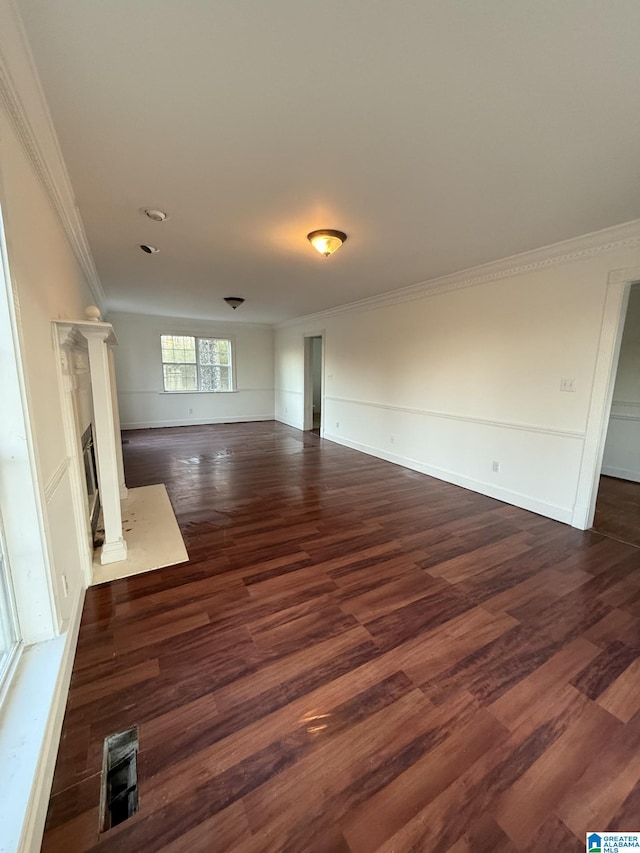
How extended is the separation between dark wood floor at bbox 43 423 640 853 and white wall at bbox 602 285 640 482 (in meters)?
2.25

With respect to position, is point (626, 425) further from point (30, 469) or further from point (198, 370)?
point (198, 370)

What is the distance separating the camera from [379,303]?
5180 mm

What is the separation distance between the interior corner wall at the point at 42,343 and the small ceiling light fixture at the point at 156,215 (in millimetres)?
591

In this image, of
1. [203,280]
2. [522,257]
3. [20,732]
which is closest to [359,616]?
[20,732]

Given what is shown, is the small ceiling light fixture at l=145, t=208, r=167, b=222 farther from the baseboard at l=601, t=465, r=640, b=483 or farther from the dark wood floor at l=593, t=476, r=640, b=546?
the baseboard at l=601, t=465, r=640, b=483

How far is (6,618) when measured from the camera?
1.32 metres

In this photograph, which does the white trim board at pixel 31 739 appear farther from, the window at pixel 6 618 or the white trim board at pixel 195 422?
the white trim board at pixel 195 422

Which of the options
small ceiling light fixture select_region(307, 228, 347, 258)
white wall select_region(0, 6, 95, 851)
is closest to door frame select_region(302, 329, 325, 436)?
small ceiling light fixture select_region(307, 228, 347, 258)

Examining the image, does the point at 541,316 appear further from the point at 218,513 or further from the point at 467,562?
the point at 218,513

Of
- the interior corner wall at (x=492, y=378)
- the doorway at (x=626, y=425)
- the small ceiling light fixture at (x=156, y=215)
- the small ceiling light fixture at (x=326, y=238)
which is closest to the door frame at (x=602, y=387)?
the interior corner wall at (x=492, y=378)

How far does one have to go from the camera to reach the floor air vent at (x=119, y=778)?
1.08 metres

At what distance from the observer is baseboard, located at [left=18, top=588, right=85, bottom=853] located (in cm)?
93

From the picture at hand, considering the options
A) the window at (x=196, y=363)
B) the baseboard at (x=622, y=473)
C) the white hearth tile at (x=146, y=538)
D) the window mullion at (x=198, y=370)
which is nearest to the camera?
the white hearth tile at (x=146, y=538)

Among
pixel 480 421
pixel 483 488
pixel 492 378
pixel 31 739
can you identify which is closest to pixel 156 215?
pixel 31 739
